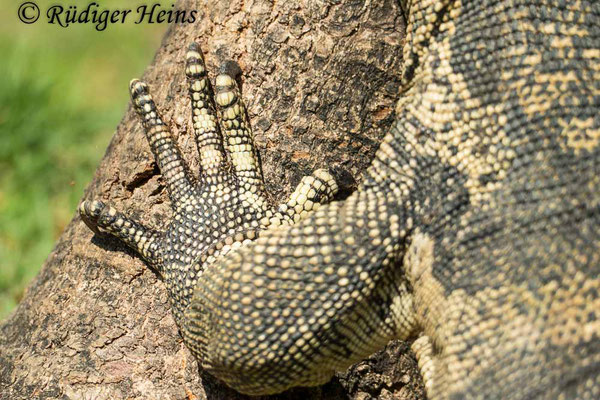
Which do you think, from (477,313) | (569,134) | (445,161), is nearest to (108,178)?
(445,161)

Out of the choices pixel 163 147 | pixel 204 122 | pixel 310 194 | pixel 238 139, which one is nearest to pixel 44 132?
pixel 163 147

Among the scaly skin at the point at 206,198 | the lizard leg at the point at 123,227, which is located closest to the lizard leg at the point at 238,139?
the scaly skin at the point at 206,198

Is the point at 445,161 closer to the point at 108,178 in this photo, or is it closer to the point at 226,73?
the point at 226,73

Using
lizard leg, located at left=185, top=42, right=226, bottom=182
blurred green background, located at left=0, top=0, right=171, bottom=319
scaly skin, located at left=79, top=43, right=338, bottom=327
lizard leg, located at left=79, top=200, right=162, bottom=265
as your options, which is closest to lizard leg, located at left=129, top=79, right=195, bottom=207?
scaly skin, located at left=79, top=43, right=338, bottom=327

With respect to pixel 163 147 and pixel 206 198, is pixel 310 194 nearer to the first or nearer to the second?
pixel 206 198

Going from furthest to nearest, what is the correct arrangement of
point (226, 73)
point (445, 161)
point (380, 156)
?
point (226, 73) < point (380, 156) < point (445, 161)

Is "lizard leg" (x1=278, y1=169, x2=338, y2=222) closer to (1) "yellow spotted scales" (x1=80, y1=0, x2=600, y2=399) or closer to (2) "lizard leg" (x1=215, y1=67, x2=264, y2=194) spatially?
(1) "yellow spotted scales" (x1=80, y1=0, x2=600, y2=399)
